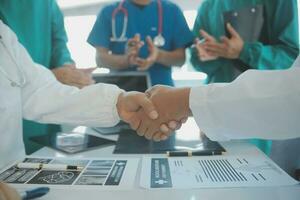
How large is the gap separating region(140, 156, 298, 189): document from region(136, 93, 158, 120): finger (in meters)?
0.12

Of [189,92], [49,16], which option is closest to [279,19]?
[189,92]

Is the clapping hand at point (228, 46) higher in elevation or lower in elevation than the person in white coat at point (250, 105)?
→ higher

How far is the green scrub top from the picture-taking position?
1.22 metres

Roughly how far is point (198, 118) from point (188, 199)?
0.71 feet

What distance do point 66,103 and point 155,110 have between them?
0.87ft

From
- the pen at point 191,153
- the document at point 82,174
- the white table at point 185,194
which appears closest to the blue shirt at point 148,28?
the pen at point 191,153

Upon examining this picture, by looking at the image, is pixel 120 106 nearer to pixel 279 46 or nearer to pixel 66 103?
pixel 66 103

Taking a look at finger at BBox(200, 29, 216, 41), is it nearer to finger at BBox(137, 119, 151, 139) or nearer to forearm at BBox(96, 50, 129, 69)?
forearm at BBox(96, 50, 129, 69)

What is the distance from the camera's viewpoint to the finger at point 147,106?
36.3 inches

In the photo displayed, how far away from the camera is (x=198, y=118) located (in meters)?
0.79

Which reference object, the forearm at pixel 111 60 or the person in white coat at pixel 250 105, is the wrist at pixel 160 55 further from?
the person in white coat at pixel 250 105

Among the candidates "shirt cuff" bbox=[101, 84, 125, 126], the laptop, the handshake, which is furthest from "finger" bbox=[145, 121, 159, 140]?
the laptop

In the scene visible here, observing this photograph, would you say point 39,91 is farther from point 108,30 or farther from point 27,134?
point 108,30

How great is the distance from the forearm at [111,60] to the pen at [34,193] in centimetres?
89
